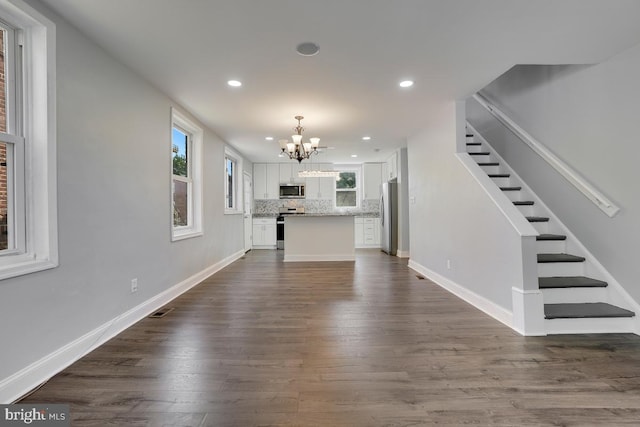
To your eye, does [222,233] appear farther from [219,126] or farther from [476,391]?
[476,391]

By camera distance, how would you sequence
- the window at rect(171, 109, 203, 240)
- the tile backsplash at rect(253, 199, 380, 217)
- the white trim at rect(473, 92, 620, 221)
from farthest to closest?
the tile backsplash at rect(253, 199, 380, 217), the window at rect(171, 109, 203, 240), the white trim at rect(473, 92, 620, 221)

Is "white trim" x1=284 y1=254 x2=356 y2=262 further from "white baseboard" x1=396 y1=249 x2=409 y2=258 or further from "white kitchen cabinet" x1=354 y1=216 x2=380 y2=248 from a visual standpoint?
"white kitchen cabinet" x1=354 y1=216 x2=380 y2=248

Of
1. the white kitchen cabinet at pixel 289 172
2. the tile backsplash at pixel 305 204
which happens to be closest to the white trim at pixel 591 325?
the tile backsplash at pixel 305 204

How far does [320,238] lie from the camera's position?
19.3ft

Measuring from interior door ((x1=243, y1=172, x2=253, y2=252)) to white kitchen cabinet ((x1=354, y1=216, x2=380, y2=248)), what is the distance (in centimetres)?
294

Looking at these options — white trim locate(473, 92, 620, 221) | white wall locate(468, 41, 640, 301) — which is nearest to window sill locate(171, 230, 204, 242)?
white trim locate(473, 92, 620, 221)

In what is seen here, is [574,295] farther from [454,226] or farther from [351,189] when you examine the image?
[351,189]

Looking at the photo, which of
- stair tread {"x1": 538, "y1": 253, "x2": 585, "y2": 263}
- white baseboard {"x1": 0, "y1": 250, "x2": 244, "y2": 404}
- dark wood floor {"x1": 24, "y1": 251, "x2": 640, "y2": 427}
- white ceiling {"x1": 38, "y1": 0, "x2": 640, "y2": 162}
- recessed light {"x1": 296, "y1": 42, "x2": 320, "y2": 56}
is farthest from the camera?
stair tread {"x1": 538, "y1": 253, "x2": 585, "y2": 263}

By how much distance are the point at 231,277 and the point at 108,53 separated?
314cm

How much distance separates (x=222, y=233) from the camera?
204 inches

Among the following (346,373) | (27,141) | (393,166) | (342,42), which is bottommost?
(346,373)

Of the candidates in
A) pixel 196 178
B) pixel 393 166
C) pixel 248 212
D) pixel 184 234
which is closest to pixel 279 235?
pixel 248 212

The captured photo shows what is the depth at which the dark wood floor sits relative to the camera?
1421 mm

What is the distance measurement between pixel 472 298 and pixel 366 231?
4.79 metres
